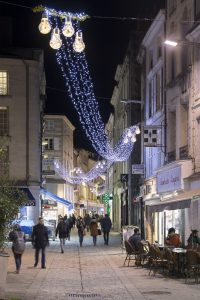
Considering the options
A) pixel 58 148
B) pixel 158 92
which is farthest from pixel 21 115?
pixel 58 148

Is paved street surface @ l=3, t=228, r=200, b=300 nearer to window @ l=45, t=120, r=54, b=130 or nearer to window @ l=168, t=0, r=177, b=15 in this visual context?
window @ l=168, t=0, r=177, b=15

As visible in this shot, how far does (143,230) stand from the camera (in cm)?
4112

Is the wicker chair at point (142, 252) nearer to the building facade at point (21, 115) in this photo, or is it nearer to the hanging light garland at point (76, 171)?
the building facade at point (21, 115)

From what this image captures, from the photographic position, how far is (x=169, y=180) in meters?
29.6

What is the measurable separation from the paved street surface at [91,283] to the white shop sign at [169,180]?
4.40m

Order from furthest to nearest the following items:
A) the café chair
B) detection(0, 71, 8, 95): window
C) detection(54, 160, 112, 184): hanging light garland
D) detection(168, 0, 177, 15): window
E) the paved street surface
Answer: detection(54, 160, 112, 184): hanging light garland → detection(0, 71, 8, 95): window → detection(168, 0, 177, 15): window → the café chair → the paved street surface

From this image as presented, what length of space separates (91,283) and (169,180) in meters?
12.1

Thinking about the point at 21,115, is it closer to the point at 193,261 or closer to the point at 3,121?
the point at 3,121

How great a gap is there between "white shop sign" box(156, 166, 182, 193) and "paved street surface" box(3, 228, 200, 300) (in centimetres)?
440

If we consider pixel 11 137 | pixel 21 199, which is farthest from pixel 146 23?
pixel 21 199

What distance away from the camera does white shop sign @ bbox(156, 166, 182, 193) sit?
27.7 meters

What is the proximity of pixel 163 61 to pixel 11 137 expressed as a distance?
1536 cm

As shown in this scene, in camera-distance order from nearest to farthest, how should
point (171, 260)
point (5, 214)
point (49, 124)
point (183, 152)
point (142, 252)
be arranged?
point (5, 214) < point (171, 260) < point (142, 252) < point (183, 152) < point (49, 124)

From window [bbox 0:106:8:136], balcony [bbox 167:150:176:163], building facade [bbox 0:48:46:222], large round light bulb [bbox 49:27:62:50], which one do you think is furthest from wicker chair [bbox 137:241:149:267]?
window [bbox 0:106:8:136]
